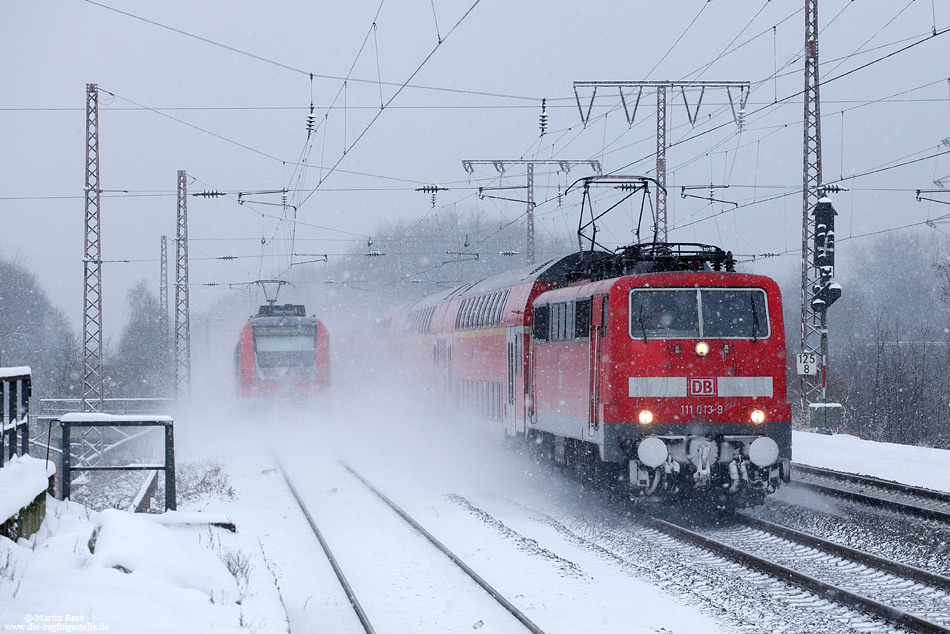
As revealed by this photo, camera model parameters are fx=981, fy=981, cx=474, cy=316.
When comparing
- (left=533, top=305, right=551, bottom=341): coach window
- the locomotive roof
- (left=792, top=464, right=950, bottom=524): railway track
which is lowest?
(left=792, top=464, right=950, bottom=524): railway track

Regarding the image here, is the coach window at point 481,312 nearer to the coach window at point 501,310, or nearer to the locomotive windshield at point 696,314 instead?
the coach window at point 501,310

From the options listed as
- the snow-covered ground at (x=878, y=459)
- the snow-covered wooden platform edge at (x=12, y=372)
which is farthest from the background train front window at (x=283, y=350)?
the snow-covered wooden platform edge at (x=12, y=372)

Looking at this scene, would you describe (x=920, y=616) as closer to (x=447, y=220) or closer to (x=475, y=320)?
(x=475, y=320)

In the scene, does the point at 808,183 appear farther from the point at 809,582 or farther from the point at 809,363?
the point at 809,582

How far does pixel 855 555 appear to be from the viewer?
9500mm

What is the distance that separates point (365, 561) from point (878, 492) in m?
7.73

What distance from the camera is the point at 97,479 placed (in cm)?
2077

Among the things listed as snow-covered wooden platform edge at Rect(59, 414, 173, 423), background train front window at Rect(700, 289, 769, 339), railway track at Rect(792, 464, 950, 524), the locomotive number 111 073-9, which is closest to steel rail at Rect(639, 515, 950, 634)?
the locomotive number 111 073-9

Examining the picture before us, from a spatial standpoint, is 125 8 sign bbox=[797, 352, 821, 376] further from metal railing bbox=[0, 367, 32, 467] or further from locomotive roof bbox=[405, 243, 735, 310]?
metal railing bbox=[0, 367, 32, 467]

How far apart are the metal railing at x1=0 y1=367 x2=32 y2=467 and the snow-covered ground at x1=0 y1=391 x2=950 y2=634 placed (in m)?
0.65

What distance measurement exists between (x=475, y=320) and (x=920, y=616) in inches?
478

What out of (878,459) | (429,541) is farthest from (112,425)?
(878,459)

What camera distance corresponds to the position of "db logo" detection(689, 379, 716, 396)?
11.7 metres

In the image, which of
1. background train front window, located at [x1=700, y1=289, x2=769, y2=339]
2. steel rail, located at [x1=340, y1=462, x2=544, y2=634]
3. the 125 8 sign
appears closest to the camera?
steel rail, located at [x1=340, y1=462, x2=544, y2=634]
